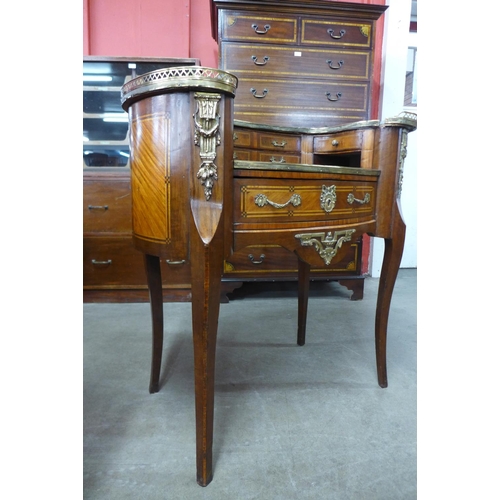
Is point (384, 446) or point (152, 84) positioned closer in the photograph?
point (152, 84)

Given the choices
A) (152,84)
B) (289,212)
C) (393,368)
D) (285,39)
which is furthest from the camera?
(285,39)

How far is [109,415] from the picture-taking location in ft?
3.62

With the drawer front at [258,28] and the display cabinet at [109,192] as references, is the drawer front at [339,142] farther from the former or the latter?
the display cabinet at [109,192]

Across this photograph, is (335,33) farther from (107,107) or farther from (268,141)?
(107,107)

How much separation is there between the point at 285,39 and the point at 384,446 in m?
2.08

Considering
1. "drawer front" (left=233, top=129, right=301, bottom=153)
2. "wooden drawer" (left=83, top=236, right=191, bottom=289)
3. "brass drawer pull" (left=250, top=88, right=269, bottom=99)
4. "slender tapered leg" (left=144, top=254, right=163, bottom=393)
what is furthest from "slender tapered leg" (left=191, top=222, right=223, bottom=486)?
"brass drawer pull" (left=250, top=88, right=269, bottom=99)

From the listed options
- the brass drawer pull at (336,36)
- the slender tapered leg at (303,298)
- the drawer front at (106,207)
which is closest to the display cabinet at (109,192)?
the drawer front at (106,207)

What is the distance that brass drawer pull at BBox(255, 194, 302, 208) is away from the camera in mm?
875

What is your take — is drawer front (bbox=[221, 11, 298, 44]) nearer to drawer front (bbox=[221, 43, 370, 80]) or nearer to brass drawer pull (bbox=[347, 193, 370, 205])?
drawer front (bbox=[221, 43, 370, 80])
